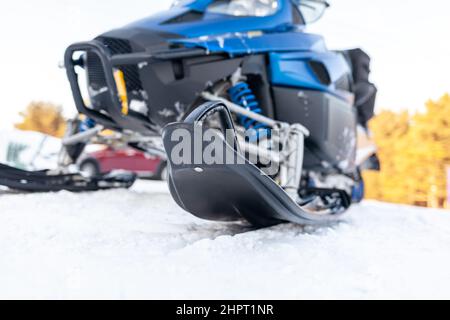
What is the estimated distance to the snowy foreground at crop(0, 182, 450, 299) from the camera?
106 centimetres

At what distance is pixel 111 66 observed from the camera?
7.22 ft

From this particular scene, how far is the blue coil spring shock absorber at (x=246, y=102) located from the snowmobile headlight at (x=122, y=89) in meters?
0.69

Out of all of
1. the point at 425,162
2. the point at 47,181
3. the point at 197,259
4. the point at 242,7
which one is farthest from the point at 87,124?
the point at 425,162

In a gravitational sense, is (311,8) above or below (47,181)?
above

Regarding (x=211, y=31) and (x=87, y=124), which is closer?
(x=211, y=31)

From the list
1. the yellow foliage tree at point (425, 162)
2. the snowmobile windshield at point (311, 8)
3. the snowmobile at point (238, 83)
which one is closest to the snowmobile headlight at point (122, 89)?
the snowmobile at point (238, 83)

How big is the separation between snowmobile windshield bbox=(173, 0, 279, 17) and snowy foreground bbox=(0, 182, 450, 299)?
4.63 ft

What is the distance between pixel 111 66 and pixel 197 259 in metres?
1.39

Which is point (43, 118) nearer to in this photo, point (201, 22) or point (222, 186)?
point (201, 22)

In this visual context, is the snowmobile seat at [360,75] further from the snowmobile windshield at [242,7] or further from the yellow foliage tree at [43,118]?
the yellow foliage tree at [43,118]

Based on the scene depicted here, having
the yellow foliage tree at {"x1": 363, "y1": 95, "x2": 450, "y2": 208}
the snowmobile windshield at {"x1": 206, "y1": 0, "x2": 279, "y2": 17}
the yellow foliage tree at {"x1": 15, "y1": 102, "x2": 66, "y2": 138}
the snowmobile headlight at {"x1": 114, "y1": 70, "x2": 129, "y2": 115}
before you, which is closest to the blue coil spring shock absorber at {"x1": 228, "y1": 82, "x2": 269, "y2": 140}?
the snowmobile windshield at {"x1": 206, "y1": 0, "x2": 279, "y2": 17}

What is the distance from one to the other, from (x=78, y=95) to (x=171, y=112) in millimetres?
630

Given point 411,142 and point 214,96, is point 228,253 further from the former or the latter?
point 411,142
